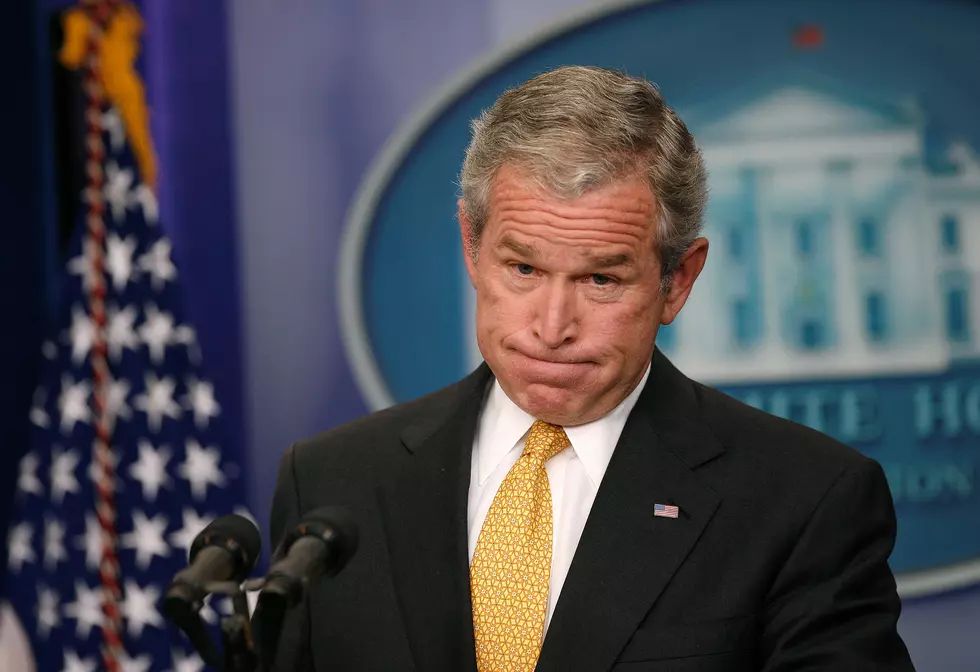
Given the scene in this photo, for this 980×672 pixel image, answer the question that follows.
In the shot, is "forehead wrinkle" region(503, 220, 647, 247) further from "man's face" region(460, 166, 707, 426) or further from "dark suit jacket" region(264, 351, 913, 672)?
"dark suit jacket" region(264, 351, 913, 672)

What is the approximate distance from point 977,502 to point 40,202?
2.72 meters

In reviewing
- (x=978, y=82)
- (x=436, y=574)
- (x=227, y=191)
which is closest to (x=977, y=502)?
(x=978, y=82)

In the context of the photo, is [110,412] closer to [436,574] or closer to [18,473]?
[18,473]

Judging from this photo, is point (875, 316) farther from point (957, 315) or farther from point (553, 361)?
point (553, 361)

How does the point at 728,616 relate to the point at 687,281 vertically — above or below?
below

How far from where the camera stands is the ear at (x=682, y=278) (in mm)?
1708

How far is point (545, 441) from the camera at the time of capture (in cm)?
169

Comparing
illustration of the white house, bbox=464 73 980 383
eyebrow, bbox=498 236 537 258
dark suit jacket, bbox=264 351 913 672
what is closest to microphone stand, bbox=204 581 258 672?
dark suit jacket, bbox=264 351 913 672

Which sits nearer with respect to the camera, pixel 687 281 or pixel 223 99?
pixel 687 281

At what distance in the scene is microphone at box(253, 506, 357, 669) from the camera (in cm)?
109

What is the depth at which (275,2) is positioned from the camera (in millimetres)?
2938

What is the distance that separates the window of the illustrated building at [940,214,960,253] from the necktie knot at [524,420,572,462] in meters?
1.55

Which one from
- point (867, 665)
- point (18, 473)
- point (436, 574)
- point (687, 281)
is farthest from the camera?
point (18, 473)

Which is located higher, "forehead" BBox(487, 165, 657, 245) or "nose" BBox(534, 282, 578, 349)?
"forehead" BBox(487, 165, 657, 245)
